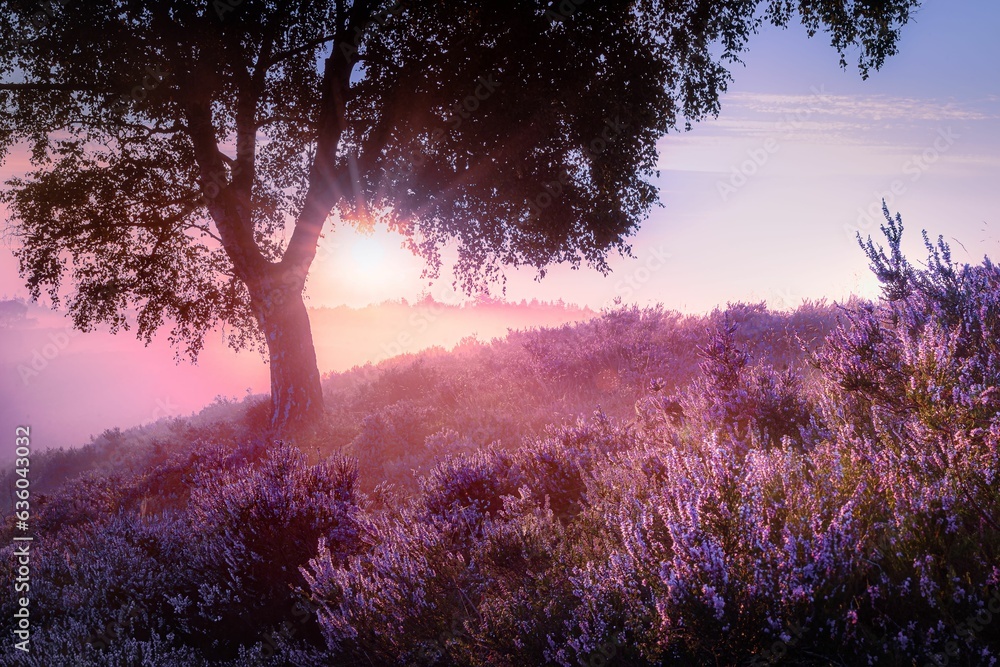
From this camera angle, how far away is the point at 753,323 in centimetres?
1088

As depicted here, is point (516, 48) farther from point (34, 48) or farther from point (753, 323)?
point (34, 48)

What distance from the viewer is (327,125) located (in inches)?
435

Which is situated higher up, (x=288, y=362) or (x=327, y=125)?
(x=327, y=125)

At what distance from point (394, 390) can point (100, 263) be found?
620 cm

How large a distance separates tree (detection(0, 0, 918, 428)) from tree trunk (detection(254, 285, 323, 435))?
0.04 meters

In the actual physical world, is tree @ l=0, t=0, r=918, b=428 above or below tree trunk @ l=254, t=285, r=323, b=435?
above

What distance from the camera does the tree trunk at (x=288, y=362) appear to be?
11.5 m

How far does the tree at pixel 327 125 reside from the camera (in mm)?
9273

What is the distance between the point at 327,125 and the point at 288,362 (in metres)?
4.48

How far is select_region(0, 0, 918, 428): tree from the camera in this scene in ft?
30.4

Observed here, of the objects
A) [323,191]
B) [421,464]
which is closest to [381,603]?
[421,464]

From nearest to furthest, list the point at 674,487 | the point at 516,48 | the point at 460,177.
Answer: the point at 674,487, the point at 516,48, the point at 460,177

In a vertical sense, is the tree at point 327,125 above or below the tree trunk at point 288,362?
above

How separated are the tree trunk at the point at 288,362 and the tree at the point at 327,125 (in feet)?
0.13
